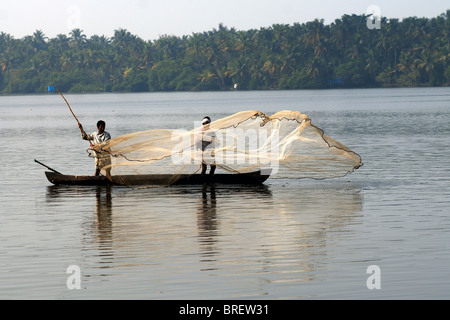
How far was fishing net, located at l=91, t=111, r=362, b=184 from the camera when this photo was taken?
21.9m

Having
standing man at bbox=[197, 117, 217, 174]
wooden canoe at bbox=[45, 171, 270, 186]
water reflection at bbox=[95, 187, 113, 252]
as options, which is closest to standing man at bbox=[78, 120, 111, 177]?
wooden canoe at bbox=[45, 171, 270, 186]

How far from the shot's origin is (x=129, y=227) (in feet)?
55.1

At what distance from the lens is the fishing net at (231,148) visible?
21922 mm

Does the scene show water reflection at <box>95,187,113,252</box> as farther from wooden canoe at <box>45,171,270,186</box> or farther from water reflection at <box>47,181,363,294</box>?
wooden canoe at <box>45,171,270,186</box>

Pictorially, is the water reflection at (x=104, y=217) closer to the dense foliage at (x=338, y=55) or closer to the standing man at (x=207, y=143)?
the standing man at (x=207, y=143)

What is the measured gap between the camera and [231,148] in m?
22.0

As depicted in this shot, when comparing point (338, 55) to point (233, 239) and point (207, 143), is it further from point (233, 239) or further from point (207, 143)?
point (233, 239)

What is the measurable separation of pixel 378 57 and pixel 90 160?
146174 millimetres

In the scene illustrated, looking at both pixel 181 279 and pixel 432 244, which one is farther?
pixel 432 244

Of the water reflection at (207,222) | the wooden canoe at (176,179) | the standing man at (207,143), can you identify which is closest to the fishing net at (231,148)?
the standing man at (207,143)

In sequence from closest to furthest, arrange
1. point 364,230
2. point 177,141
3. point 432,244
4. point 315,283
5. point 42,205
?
point 315,283
point 432,244
point 364,230
point 42,205
point 177,141

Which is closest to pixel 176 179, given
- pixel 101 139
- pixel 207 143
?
pixel 207 143

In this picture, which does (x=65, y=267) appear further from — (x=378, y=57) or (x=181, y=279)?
(x=378, y=57)
